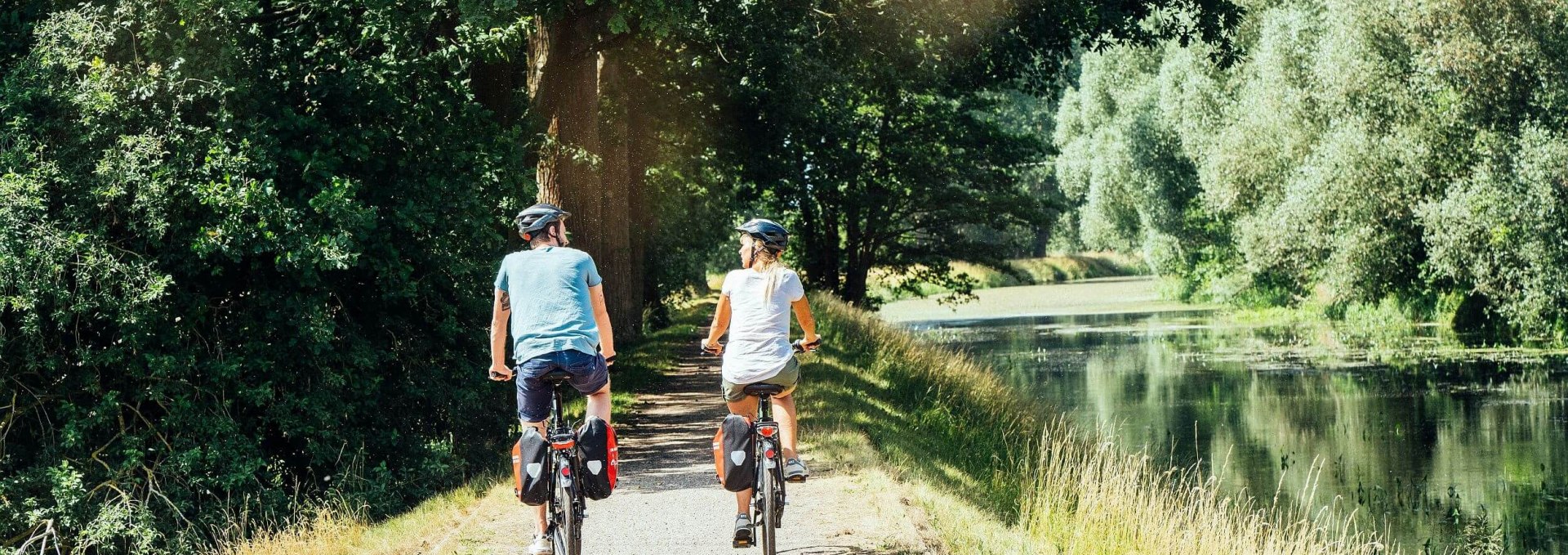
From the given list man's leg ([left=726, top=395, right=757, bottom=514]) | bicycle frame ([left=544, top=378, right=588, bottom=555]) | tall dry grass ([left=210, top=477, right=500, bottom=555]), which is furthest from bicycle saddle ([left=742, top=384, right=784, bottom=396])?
tall dry grass ([left=210, top=477, right=500, bottom=555])

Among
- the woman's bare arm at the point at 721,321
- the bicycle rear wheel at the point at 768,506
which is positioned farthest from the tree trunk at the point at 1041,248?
the bicycle rear wheel at the point at 768,506

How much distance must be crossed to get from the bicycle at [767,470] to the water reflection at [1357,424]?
4095 mm

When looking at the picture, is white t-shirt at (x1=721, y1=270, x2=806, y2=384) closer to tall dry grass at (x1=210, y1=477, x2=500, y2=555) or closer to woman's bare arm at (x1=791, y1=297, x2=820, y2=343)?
woman's bare arm at (x1=791, y1=297, x2=820, y2=343)

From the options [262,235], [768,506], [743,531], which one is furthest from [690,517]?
[262,235]

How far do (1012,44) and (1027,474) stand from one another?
20.2ft

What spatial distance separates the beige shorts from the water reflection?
407 centimetres

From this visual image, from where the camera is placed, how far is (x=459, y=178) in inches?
486

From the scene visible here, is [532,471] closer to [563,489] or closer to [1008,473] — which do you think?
[563,489]

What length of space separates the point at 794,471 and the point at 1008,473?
6.50 meters

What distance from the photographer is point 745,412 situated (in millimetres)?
7211

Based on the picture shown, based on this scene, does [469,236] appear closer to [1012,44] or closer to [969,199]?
[1012,44]

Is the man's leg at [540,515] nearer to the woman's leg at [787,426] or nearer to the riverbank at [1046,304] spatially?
the woman's leg at [787,426]

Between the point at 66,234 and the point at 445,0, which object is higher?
the point at 445,0

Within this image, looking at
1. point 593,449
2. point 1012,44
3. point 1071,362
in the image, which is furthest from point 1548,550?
point 1071,362
